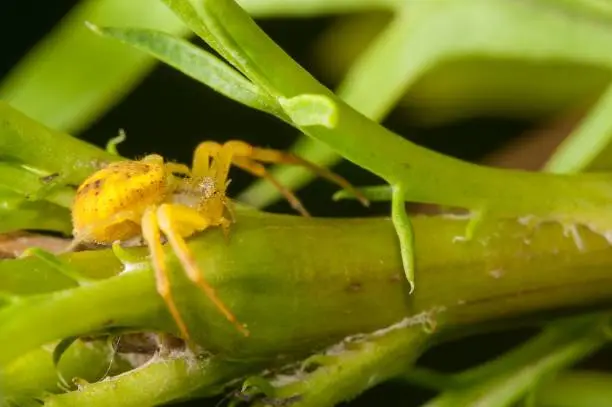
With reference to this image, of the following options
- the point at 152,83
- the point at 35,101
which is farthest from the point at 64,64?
the point at 152,83

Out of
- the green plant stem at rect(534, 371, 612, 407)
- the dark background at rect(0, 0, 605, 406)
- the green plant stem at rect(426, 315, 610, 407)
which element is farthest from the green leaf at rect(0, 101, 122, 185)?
the dark background at rect(0, 0, 605, 406)

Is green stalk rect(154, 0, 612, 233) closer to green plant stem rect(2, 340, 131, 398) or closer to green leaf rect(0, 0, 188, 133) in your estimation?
green plant stem rect(2, 340, 131, 398)

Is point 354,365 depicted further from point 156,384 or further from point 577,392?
point 577,392

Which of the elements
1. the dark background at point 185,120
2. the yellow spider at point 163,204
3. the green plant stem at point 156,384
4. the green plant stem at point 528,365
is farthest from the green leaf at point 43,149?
the dark background at point 185,120

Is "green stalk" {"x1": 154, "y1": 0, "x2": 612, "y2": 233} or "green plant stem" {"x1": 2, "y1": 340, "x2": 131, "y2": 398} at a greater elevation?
"green stalk" {"x1": 154, "y1": 0, "x2": 612, "y2": 233}

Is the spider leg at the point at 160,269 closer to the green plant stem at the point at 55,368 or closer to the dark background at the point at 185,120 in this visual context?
the green plant stem at the point at 55,368

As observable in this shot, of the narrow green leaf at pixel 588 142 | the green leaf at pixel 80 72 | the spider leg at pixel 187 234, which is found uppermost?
the green leaf at pixel 80 72

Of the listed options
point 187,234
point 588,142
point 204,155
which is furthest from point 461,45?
point 187,234

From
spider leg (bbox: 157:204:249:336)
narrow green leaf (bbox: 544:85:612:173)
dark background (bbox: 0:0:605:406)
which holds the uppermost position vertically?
dark background (bbox: 0:0:605:406)
